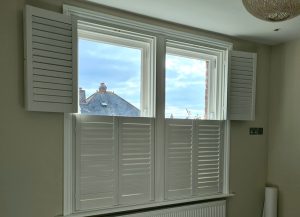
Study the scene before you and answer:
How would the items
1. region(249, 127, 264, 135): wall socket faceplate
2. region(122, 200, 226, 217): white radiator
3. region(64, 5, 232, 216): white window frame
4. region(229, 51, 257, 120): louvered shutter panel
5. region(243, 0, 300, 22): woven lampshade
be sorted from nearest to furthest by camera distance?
region(243, 0, 300, 22): woven lampshade < region(64, 5, 232, 216): white window frame < region(122, 200, 226, 217): white radiator < region(229, 51, 257, 120): louvered shutter panel < region(249, 127, 264, 135): wall socket faceplate

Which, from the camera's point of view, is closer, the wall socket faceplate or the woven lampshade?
the woven lampshade

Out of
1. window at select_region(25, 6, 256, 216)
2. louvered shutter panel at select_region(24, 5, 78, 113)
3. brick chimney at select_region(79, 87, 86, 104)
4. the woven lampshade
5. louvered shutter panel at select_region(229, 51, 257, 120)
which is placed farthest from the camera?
louvered shutter panel at select_region(229, 51, 257, 120)

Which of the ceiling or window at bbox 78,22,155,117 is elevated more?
the ceiling

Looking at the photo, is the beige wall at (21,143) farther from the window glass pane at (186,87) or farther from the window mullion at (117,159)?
the window glass pane at (186,87)

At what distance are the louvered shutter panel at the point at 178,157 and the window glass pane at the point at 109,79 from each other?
1.36ft

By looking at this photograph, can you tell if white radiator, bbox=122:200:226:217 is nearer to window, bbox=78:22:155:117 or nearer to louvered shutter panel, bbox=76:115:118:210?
louvered shutter panel, bbox=76:115:118:210

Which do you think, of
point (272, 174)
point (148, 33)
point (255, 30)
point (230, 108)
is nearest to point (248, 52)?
point (255, 30)

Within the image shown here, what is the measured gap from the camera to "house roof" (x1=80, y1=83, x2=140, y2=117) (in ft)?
6.96

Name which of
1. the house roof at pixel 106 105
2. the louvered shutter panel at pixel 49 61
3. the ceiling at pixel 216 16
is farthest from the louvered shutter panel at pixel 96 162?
the ceiling at pixel 216 16

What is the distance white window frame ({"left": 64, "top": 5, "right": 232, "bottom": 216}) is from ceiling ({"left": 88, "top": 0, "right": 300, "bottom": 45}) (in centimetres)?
11

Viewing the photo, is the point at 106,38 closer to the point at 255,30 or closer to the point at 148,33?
the point at 148,33

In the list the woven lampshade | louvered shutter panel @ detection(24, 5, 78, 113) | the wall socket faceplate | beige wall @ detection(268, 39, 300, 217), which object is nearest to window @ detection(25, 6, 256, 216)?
louvered shutter panel @ detection(24, 5, 78, 113)

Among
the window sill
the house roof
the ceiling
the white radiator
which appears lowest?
the white radiator

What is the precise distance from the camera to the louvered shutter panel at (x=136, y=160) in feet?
7.06
